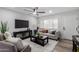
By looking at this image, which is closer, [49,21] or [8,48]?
[8,48]

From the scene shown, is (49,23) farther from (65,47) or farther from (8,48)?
(8,48)

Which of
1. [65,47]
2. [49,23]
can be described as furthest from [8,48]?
[65,47]

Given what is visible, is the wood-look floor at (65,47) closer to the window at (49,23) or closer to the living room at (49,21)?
the living room at (49,21)

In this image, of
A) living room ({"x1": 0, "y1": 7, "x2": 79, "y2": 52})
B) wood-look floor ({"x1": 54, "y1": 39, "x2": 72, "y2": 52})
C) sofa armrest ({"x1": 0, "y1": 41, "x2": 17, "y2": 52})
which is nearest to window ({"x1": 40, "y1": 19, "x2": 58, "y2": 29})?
living room ({"x1": 0, "y1": 7, "x2": 79, "y2": 52})

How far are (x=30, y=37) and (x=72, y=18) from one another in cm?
269

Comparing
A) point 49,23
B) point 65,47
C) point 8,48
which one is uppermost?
point 49,23

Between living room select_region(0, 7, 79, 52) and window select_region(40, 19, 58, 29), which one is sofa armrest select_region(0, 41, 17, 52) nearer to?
living room select_region(0, 7, 79, 52)

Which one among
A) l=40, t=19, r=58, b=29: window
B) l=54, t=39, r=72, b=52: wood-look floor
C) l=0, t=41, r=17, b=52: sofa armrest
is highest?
l=40, t=19, r=58, b=29: window

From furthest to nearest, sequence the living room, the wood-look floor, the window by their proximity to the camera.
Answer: the window < the wood-look floor < the living room

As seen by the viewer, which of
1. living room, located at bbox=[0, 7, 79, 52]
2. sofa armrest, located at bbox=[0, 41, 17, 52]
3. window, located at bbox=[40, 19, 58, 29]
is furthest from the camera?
window, located at bbox=[40, 19, 58, 29]

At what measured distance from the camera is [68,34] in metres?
1.99

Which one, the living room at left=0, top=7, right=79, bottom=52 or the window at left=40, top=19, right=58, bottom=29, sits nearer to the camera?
the living room at left=0, top=7, right=79, bottom=52
